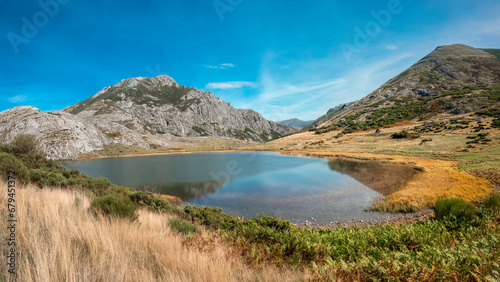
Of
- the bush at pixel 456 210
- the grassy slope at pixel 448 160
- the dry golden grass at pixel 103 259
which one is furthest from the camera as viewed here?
the grassy slope at pixel 448 160

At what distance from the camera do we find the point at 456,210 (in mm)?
8664

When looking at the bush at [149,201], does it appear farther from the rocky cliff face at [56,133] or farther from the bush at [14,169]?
the rocky cliff face at [56,133]

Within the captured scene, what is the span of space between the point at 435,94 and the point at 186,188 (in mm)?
184171

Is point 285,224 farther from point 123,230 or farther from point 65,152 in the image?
point 65,152

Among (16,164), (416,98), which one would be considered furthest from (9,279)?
(416,98)

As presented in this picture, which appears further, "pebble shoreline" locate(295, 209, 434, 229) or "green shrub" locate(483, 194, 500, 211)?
"pebble shoreline" locate(295, 209, 434, 229)

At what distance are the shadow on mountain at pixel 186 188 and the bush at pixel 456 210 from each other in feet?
70.2

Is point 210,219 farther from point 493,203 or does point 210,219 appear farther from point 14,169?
point 493,203

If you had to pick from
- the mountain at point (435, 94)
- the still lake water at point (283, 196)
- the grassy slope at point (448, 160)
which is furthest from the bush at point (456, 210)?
the mountain at point (435, 94)

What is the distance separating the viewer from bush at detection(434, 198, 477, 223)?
8148 mm

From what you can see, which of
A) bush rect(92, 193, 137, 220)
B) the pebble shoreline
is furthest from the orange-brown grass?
bush rect(92, 193, 137, 220)

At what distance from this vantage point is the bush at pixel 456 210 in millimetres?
8148

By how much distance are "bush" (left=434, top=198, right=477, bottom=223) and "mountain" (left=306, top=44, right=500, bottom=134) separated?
108 metres

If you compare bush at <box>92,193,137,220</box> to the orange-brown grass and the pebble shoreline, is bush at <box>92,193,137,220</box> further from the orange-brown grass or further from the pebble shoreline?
the orange-brown grass
